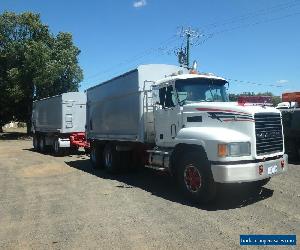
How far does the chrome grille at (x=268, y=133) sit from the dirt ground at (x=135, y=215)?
48.6 inches

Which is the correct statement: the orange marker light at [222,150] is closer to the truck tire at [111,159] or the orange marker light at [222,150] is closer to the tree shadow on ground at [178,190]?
the tree shadow on ground at [178,190]

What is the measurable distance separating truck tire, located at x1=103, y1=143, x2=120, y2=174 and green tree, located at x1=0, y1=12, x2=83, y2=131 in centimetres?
2912

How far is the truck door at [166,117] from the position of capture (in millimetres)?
10281

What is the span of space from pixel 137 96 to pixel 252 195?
14.8 ft

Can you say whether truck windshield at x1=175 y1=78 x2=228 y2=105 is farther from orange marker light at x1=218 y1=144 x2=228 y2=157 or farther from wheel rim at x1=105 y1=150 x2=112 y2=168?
wheel rim at x1=105 y1=150 x2=112 y2=168

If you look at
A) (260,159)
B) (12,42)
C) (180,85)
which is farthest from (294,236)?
(12,42)

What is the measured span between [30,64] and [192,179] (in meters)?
36.4

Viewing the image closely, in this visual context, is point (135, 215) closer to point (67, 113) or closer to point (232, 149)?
point (232, 149)

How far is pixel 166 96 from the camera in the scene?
34.9ft

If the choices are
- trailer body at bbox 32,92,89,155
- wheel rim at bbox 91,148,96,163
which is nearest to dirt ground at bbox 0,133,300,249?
wheel rim at bbox 91,148,96,163

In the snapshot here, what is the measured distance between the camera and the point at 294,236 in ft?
21.7

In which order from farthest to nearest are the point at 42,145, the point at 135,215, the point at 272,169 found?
the point at 42,145 < the point at 272,169 < the point at 135,215

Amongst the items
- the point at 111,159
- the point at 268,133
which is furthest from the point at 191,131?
the point at 111,159

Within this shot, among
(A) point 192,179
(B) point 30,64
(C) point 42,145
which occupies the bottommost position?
(A) point 192,179
